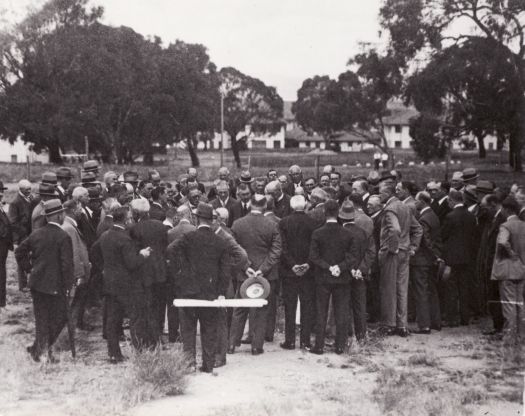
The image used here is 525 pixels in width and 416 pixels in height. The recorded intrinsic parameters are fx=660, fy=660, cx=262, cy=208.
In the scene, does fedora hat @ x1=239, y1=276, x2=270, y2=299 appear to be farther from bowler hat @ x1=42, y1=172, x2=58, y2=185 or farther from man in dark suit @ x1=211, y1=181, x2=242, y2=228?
bowler hat @ x1=42, y1=172, x2=58, y2=185

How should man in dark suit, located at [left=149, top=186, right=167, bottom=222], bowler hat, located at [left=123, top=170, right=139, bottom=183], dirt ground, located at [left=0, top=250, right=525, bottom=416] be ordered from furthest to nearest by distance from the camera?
bowler hat, located at [left=123, top=170, right=139, bottom=183]
man in dark suit, located at [left=149, top=186, right=167, bottom=222]
dirt ground, located at [left=0, top=250, right=525, bottom=416]

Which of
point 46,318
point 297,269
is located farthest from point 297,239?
point 46,318

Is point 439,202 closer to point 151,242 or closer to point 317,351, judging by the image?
point 317,351

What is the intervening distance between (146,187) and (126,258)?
2.89 meters

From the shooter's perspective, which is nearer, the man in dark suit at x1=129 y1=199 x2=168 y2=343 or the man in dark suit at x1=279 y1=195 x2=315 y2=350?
the man in dark suit at x1=129 y1=199 x2=168 y2=343

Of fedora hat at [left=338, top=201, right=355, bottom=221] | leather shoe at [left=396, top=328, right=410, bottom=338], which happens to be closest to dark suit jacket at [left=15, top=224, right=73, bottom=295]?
fedora hat at [left=338, top=201, right=355, bottom=221]

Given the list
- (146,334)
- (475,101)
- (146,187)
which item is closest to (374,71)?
(475,101)

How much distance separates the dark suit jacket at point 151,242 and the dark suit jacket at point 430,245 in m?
3.60

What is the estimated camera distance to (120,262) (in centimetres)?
756

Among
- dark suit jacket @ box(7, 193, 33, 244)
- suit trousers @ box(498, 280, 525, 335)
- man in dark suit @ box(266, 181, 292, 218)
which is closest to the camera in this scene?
suit trousers @ box(498, 280, 525, 335)

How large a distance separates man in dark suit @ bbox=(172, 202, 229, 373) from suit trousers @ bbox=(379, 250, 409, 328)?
2.73 m

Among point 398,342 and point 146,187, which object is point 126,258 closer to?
point 146,187

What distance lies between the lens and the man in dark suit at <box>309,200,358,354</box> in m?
8.00

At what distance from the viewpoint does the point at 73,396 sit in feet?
21.5
